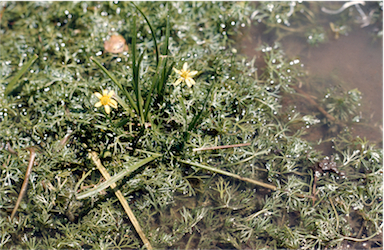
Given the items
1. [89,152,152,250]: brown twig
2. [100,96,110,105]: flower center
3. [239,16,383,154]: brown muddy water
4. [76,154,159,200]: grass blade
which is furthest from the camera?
[239,16,383,154]: brown muddy water

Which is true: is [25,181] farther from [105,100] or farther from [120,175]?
[105,100]

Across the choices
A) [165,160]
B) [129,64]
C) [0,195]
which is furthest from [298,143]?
[0,195]

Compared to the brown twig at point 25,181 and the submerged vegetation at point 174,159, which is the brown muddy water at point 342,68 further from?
the brown twig at point 25,181

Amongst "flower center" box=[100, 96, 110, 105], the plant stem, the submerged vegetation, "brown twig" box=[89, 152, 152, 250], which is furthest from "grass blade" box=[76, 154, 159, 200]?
"flower center" box=[100, 96, 110, 105]

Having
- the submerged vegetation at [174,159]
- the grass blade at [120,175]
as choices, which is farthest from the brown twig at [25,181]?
the grass blade at [120,175]

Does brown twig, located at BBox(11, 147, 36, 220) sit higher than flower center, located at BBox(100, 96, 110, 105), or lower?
lower

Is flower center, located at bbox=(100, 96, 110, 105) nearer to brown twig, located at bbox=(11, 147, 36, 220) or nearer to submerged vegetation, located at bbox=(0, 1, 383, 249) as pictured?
submerged vegetation, located at bbox=(0, 1, 383, 249)
